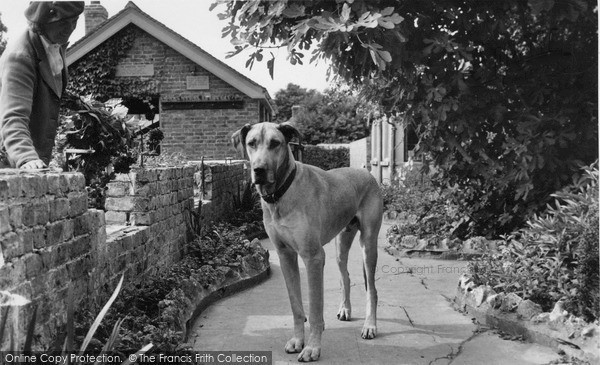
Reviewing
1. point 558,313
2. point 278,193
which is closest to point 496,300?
point 558,313

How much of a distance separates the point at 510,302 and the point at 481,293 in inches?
18.2

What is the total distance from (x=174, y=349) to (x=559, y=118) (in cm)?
507

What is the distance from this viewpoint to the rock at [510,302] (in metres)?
5.38

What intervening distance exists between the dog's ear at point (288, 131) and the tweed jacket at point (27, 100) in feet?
5.03

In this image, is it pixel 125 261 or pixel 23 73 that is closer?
pixel 23 73

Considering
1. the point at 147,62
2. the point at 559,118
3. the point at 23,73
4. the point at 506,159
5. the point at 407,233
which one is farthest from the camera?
the point at 147,62

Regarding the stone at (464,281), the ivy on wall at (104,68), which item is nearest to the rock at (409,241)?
the stone at (464,281)

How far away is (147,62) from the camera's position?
17.7m

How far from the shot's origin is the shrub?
3272cm

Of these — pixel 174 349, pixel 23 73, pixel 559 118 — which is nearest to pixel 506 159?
pixel 559 118

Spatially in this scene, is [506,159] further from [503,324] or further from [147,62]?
[147,62]

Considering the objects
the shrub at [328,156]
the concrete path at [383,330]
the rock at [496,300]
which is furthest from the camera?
the shrub at [328,156]

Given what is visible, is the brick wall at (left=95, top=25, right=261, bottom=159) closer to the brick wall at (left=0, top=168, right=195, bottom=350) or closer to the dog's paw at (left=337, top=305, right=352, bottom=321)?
the brick wall at (left=0, top=168, right=195, bottom=350)

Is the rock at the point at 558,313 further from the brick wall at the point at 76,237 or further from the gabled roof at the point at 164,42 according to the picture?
the gabled roof at the point at 164,42
